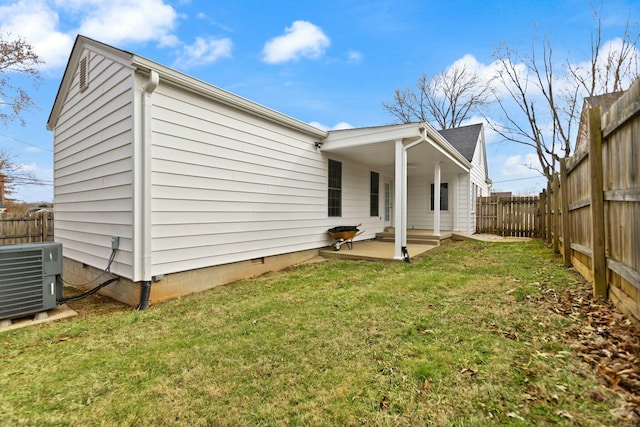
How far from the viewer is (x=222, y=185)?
17.2ft

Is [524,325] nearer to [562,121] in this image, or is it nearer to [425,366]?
[425,366]

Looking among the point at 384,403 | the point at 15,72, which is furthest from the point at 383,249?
the point at 15,72

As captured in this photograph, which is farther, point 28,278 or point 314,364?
point 28,278

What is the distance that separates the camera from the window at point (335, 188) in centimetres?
817

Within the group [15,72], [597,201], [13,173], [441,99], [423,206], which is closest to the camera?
[597,201]

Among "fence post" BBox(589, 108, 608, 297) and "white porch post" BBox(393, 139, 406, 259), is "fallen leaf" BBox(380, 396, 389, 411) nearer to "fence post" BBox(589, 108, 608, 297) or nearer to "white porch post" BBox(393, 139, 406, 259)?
"fence post" BBox(589, 108, 608, 297)

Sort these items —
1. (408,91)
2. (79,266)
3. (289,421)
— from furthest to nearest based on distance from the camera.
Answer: (408,91) < (79,266) < (289,421)

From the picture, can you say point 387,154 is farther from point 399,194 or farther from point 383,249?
point 383,249

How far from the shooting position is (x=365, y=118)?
25.8 metres

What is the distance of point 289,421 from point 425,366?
1.08 m

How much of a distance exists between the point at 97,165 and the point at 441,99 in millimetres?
25115

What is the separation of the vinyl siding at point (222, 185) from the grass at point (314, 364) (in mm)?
1131

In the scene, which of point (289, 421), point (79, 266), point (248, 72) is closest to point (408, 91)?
point (248, 72)

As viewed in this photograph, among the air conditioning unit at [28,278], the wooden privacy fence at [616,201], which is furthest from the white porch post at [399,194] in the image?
the air conditioning unit at [28,278]
